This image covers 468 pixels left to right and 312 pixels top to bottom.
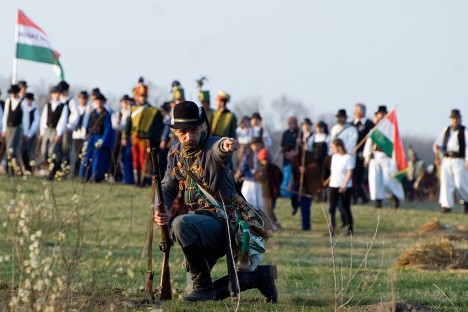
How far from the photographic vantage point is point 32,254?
7.18 meters

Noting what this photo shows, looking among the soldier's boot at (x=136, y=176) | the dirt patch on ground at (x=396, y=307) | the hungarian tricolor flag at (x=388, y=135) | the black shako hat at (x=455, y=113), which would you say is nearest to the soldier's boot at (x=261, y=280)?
the dirt patch on ground at (x=396, y=307)

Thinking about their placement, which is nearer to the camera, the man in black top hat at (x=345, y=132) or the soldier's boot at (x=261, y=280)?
the soldier's boot at (x=261, y=280)

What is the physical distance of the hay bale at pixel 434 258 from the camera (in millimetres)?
15352

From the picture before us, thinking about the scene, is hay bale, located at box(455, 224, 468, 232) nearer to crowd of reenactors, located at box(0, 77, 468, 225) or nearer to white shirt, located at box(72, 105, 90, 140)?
crowd of reenactors, located at box(0, 77, 468, 225)

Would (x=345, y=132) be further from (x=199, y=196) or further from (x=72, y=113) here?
(x=199, y=196)

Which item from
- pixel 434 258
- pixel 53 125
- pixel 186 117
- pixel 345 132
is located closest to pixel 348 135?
pixel 345 132

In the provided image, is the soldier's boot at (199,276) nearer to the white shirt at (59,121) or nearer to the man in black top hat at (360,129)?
the man in black top hat at (360,129)

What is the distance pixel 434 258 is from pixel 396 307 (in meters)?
6.08

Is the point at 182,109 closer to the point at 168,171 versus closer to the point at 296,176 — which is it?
the point at 168,171

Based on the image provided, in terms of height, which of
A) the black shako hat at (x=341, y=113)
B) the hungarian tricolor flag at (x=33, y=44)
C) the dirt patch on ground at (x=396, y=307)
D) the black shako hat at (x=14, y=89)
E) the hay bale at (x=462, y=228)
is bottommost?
the dirt patch on ground at (x=396, y=307)

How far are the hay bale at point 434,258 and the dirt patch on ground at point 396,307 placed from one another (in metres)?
5.52

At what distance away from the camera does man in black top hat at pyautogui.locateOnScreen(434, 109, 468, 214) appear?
26.6 meters

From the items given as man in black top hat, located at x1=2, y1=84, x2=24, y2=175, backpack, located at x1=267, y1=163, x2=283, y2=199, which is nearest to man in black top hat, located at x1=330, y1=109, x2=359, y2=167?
backpack, located at x1=267, y1=163, x2=283, y2=199

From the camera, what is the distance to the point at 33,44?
28.6 m
